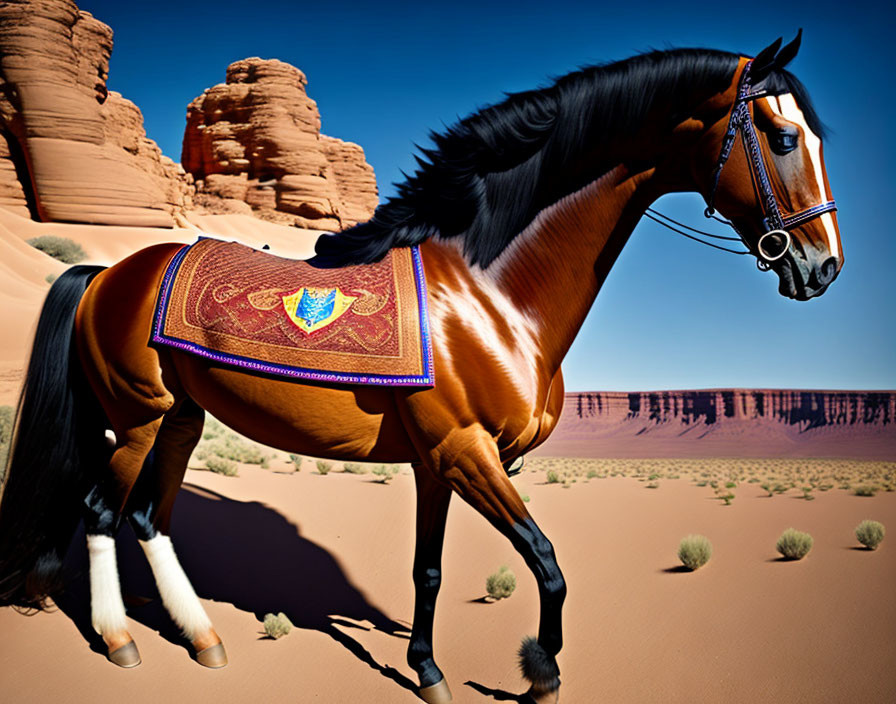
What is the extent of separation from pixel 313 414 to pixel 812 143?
2852 millimetres

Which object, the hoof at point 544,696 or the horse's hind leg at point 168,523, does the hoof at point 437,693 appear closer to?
the hoof at point 544,696

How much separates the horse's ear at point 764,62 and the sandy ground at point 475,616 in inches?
134

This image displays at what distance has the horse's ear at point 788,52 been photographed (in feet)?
9.71

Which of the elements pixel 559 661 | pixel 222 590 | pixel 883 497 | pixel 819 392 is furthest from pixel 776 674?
pixel 819 392

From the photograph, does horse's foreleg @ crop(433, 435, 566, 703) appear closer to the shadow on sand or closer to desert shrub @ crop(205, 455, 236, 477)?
the shadow on sand

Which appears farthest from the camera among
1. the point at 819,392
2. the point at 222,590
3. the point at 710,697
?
the point at 819,392

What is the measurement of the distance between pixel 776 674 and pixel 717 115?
3.33 metres

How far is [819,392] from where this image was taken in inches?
3022

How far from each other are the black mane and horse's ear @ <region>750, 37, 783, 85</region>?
0.13m

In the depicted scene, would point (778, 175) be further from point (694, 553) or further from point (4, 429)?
point (4, 429)

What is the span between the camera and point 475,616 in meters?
4.85

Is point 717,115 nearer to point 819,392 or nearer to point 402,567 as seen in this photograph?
point 402,567

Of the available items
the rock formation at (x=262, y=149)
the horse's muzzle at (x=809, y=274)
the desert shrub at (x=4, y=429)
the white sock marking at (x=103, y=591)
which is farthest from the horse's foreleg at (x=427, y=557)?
the rock formation at (x=262, y=149)

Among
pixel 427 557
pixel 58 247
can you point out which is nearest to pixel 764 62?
pixel 427 557
